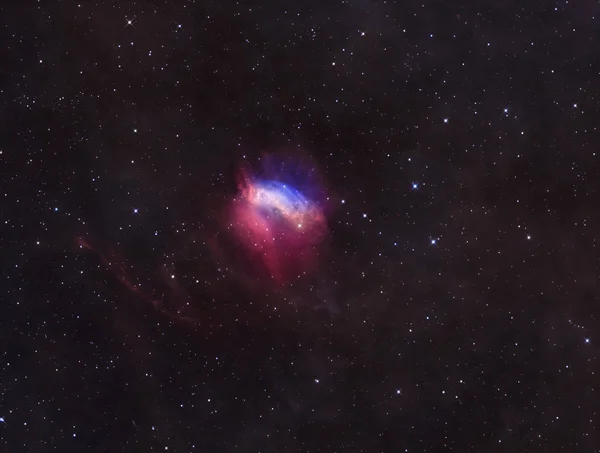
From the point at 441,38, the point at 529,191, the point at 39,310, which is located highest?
the point at 441,38

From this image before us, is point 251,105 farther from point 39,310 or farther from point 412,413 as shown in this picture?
point 412,413

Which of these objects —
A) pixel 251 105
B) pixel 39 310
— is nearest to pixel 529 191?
pixel 251 105

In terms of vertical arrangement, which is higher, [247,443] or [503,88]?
[503,88]

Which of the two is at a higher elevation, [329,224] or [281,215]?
[281,215]
